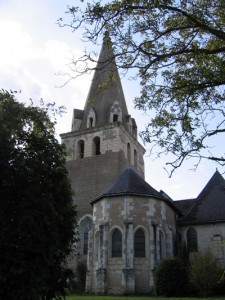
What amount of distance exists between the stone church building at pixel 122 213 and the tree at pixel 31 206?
7.89 feet

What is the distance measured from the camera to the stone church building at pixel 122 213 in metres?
19.1

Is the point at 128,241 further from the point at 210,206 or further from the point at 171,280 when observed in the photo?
the point at 210,206

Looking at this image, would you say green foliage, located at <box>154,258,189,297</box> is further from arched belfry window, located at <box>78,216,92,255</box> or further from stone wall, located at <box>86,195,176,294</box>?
arched belfry window, located at <box>78,216,92,255</box>

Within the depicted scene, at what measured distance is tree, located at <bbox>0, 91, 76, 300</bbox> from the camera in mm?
8273

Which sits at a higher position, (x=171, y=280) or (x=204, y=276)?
(x=204, y=276)

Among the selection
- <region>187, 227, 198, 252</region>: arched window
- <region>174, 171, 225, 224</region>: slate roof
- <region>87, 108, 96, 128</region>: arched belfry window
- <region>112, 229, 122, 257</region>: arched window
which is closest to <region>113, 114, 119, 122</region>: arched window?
<region>87, 108, 96, 128</region>: arched belfry window

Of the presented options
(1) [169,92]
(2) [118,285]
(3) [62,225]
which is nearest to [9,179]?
(3) [62,225]

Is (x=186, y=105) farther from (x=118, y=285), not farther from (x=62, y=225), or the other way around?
(x=118, y=285)

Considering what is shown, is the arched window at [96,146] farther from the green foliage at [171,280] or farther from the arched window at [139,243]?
the green foliage at [171,280]

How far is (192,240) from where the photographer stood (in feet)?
79.2

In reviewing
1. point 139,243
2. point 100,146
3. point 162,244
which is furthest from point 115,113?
point 139,243

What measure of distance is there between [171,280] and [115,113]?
19.2 meters

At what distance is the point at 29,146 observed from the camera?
9781 millimetres

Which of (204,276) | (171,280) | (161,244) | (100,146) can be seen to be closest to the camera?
(204,276)
